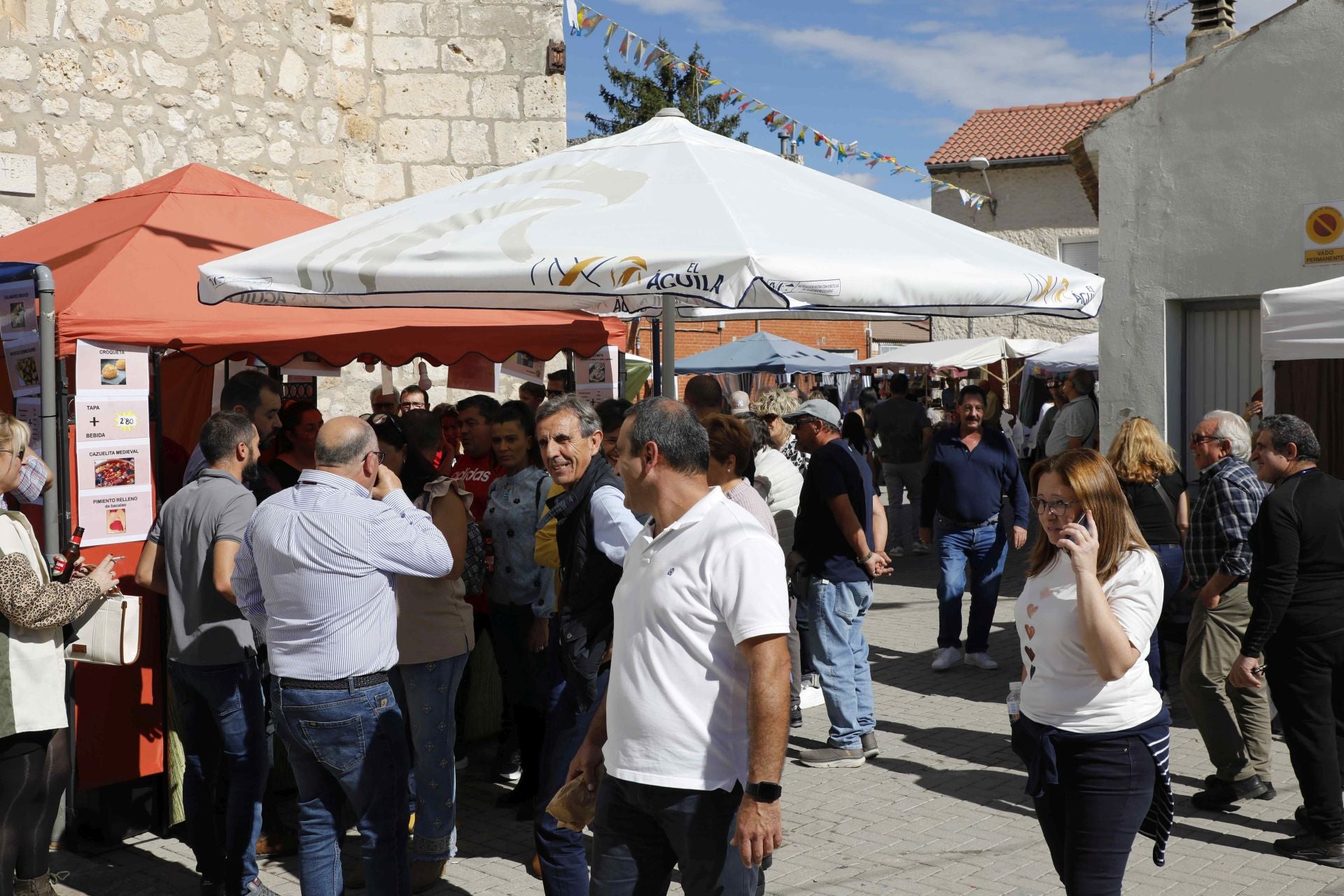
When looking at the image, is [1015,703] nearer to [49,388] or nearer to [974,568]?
[49,388]

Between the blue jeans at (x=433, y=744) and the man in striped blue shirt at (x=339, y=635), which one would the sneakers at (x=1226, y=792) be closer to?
the blue jeans at (x=433, y=744)

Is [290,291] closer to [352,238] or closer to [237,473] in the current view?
[352,238]

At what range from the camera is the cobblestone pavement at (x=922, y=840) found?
14.7ft

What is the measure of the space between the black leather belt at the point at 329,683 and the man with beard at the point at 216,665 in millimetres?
718

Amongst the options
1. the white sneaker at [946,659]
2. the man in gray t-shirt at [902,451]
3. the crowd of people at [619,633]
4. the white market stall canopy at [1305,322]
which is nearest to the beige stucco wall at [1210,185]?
the man in gray t-shirt at [902,451]

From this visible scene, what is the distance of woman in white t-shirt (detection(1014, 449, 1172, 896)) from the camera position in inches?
123

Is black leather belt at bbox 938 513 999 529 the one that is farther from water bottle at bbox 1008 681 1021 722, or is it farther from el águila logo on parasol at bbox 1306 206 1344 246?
water bottle at bbox 1008 681 1021 722

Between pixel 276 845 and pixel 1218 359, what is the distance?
8360 mm

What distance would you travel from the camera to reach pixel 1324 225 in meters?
9.29

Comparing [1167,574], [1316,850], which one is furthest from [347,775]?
[1167,574]

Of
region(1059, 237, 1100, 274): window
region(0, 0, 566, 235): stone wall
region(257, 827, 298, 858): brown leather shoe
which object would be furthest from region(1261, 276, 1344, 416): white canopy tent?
region(1059, 237, 1100, 274): window

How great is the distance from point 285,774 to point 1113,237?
8.23 meters

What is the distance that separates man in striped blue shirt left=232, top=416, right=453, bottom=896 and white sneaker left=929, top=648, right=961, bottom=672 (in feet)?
16.2

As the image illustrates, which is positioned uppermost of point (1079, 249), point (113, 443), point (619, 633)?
point (1079, 249)
